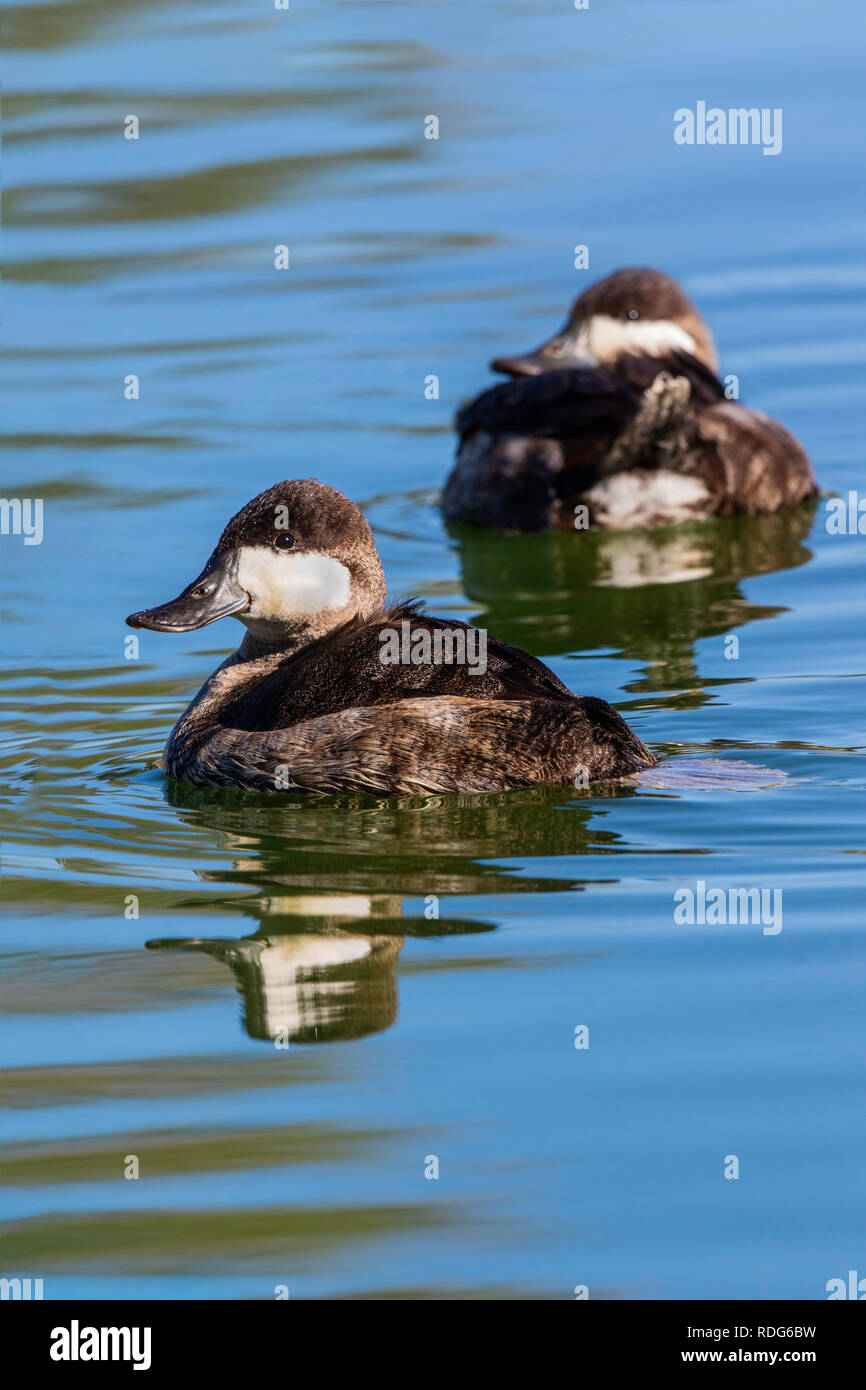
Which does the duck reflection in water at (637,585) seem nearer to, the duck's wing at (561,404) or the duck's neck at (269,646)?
the duck's wing at (561,404)

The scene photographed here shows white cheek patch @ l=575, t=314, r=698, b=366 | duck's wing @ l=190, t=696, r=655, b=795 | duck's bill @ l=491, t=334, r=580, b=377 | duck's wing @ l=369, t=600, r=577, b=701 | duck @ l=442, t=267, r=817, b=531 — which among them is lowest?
duck's wing @ l=190, t=696, r=655, b=795

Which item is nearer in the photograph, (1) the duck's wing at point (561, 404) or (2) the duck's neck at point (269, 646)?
(2) the duck's neck at point (269, 646)

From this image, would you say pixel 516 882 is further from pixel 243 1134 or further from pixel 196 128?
pixel 196 128

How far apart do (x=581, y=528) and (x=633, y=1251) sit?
7.38m

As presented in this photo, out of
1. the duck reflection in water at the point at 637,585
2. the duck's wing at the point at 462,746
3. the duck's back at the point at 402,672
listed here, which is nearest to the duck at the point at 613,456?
the duck reflection in water at the point at 637,585

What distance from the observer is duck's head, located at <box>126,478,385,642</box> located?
7.87 m

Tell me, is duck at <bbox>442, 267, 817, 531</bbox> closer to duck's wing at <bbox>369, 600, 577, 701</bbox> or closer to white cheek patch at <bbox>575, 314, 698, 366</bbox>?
white cheek patch at <bbox>575, 314, 698, 366</bbox>

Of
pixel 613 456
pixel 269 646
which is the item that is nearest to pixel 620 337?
pixel 613 456

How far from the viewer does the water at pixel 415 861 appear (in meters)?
5.04

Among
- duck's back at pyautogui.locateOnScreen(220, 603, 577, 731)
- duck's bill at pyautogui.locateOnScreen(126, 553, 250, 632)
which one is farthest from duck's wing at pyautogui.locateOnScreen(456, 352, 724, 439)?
duck's back at pyautogui.locateOnScreen(220, 603, 577, 731)

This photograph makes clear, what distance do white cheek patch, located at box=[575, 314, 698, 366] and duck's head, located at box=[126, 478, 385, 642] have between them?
203 inches

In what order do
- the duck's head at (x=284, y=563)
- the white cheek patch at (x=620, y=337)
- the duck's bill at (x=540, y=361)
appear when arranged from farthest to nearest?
the white cheek patch at (x=620, y=337), the duck's bill at (x=540, y=361), the duck's head at (x=284, y=563)

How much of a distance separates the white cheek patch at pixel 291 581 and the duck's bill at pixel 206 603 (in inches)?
1.5

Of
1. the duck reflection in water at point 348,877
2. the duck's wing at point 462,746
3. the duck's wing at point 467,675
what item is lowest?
the duck reflection in water at point 348,877
